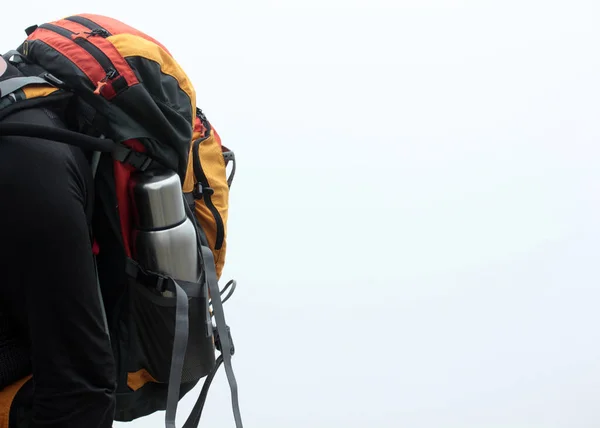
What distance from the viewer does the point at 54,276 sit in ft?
2.24

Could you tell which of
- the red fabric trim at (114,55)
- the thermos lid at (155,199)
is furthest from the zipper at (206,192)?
the red fabric trim at (114,55)

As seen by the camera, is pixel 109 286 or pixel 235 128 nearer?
pixel 109 286

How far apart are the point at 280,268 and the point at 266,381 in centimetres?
34

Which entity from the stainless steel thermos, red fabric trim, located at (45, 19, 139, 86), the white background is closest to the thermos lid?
the stainless steel thermos

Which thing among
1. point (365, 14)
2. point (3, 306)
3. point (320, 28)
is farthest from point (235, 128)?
point (3, 306)

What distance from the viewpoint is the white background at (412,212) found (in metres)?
1.95

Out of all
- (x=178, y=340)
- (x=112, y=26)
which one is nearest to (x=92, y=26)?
(x=112, y=26)

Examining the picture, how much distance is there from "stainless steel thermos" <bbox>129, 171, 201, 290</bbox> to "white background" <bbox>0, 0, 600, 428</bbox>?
1.05 m

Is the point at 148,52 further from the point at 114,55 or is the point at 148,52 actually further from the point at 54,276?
the point at 54,276

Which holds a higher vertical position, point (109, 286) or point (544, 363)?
point (109, 286)

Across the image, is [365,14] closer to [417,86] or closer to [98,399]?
[417,86]

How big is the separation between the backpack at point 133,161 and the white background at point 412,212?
38.2 inches

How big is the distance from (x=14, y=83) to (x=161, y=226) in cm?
23

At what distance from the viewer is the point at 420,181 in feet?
6.86
